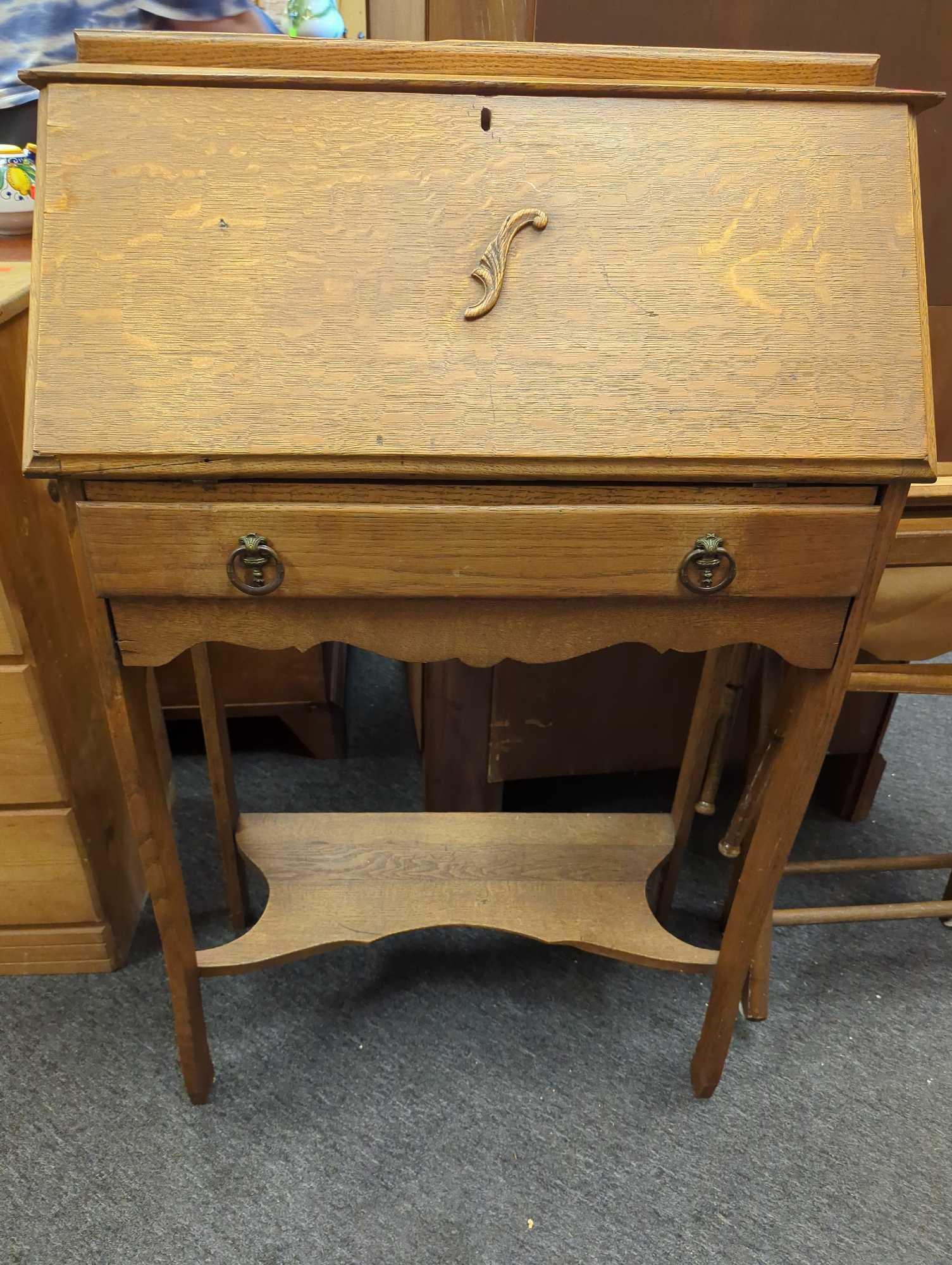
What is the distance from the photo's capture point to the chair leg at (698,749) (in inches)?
49.9

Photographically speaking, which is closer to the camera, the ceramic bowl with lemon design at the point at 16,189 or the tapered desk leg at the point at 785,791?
the tapered desk leg at the point at 785,791

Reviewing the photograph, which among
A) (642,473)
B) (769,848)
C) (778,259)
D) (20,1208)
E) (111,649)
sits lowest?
(20,1208)

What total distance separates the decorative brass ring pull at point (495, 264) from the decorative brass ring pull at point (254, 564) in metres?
0.28

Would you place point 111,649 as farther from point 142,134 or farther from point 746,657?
point 746,657

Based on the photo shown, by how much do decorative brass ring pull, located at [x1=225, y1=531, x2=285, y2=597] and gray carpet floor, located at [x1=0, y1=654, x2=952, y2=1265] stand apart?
2.78ft

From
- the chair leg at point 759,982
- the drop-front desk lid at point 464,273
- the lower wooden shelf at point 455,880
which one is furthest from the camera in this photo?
the chair leg at point 759,982

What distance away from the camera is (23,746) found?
120cm

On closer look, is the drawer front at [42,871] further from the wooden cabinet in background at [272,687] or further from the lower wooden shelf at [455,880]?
the wooden cabinet in background at [272,687]

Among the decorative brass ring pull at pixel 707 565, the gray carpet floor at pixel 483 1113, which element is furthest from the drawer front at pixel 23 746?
the decorative brass ring pull at pixel 707 565

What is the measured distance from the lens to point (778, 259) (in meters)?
0.82

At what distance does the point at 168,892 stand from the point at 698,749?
791 mm

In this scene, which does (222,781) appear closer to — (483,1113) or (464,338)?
(483,1113)

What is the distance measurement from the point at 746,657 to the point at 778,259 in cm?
62

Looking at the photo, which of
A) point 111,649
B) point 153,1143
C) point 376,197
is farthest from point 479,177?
point 153,1143
